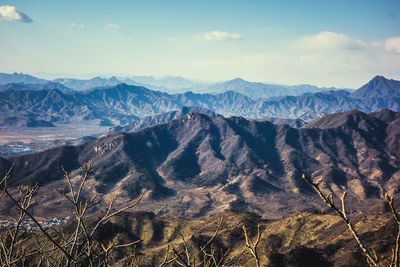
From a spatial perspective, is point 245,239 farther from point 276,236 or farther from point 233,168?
point 233,168

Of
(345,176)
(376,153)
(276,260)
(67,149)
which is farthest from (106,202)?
(376,153)

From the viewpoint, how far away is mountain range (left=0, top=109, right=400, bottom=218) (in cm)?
12338

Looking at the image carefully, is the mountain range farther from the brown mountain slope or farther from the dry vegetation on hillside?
the dry vegetation on hillside

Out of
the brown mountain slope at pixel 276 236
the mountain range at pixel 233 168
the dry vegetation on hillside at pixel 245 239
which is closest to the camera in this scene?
the dry vegetation on hillside at pixel 245 239

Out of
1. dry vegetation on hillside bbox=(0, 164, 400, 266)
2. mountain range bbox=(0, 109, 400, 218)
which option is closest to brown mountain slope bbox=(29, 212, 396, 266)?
dry vegetation on hillside bbox=(0, 164, 400, 266)

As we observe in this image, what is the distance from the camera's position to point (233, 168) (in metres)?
156

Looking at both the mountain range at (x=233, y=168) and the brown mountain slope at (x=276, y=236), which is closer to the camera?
the brown mountain slope at (x=276, y=236)

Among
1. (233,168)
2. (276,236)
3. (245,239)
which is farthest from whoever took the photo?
(233,168)

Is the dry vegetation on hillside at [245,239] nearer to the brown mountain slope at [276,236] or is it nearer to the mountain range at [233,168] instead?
the brown mountain slope at [276,236]

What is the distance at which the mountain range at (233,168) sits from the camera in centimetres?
12338

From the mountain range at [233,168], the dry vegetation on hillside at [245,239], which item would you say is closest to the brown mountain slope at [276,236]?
the dry vegetation on hillside at [245,239]

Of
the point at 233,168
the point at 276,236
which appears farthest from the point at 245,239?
the point at 233,168

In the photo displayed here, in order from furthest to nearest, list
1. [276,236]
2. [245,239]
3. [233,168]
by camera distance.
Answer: [233,168]
[276,236]
[245,239]

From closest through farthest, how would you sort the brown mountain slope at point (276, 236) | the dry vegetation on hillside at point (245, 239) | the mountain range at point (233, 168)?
the dry vegetation on hillside at point (245, 239)
the brown mountain slope at point (276, 236)
the mountain range at point (233, 168)
